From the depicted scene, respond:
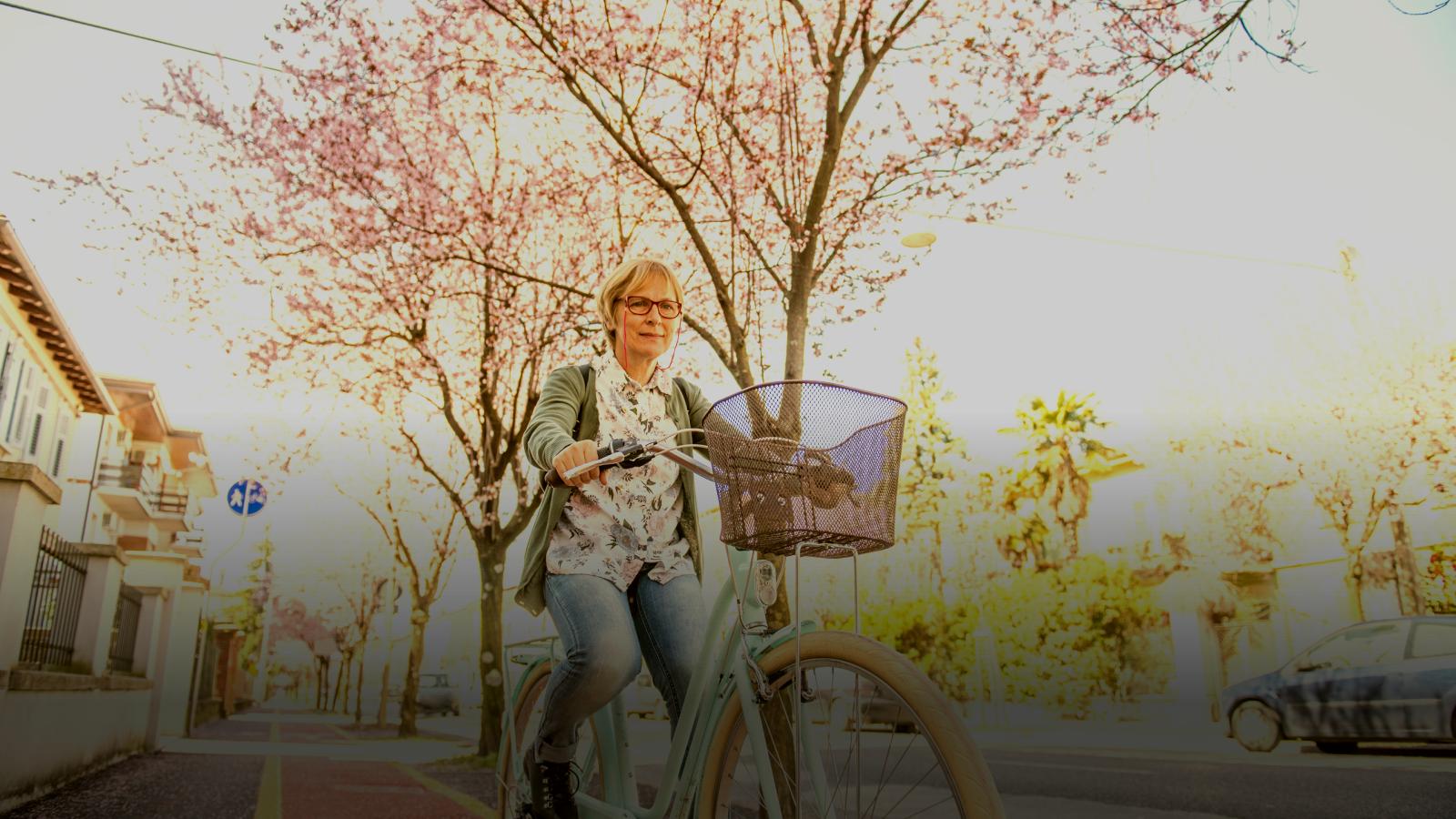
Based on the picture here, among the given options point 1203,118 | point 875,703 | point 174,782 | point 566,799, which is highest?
point 1203,118

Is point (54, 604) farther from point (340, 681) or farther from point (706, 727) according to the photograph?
point (706, 727)

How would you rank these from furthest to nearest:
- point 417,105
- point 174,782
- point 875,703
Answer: point 417,105
point 174,782
point 875,703

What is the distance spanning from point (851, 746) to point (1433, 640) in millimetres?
3667

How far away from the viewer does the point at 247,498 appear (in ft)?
18.3

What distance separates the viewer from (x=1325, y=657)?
4.29 meters

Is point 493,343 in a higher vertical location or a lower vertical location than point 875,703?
higher

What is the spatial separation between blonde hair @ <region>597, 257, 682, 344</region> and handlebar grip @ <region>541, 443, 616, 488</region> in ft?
1.39

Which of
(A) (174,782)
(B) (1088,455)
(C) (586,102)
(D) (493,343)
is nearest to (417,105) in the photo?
(D) (493,343)

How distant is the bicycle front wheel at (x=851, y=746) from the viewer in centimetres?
122

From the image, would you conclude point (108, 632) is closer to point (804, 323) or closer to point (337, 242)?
point (337, 242)

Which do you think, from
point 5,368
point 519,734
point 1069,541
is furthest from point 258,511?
point 1069,541

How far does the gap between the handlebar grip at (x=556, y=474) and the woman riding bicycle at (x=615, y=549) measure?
95 mm

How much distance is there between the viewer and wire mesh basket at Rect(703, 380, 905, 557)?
1.38 m

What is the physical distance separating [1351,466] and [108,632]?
7.32 meters
